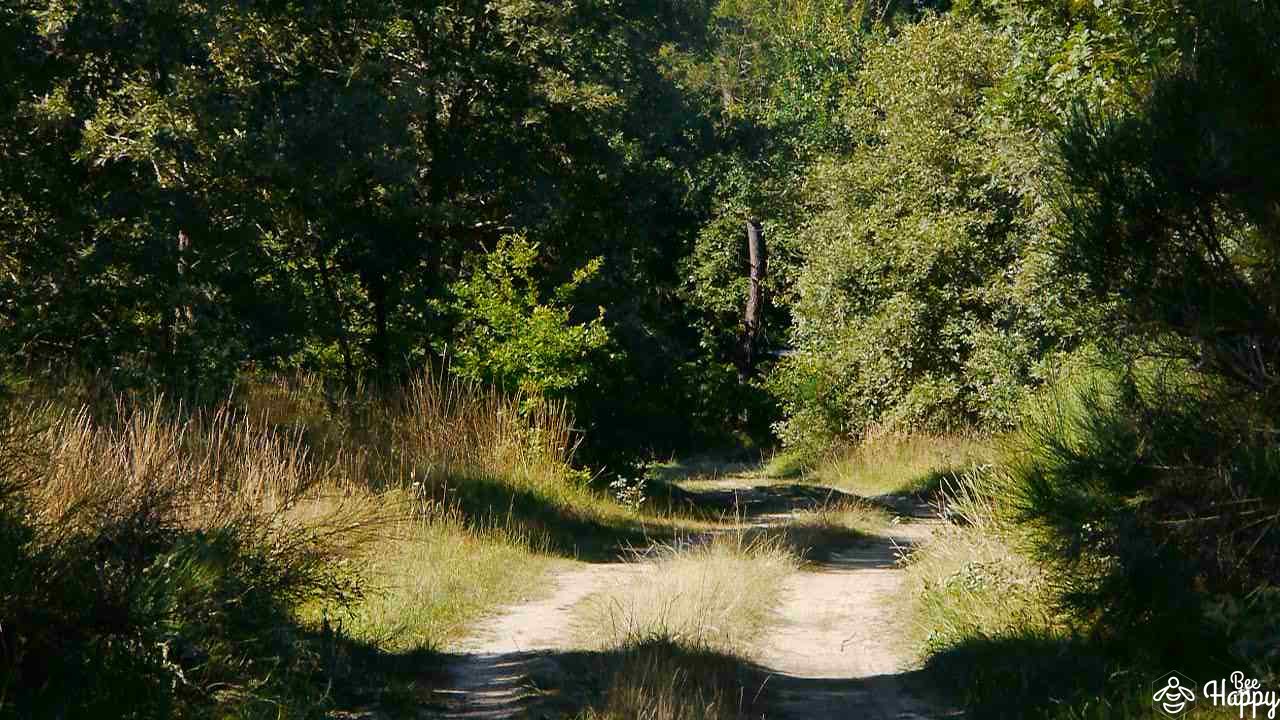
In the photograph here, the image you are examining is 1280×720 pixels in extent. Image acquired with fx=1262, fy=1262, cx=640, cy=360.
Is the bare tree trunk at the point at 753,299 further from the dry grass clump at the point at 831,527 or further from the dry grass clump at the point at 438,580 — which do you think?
the dry grass clump at the point at 438,580

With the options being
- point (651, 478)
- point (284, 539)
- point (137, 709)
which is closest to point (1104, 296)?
point (284, 539)

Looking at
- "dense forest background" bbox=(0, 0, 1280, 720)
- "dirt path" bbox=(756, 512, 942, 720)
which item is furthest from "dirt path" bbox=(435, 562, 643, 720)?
"dirt path" bbox=(756, 512, 942, 720)

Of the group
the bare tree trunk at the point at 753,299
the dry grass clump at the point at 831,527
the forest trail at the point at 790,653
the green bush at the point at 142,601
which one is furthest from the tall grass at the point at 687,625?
the bare tree trunk at the point at 753,299

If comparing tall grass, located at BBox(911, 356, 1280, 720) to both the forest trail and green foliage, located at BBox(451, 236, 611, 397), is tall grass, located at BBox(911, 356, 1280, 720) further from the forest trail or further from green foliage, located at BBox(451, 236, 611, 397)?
green foliage, located at BBox(451, 236, 611, 397)

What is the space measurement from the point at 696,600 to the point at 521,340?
7565 mm

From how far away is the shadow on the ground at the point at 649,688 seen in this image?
6656mm

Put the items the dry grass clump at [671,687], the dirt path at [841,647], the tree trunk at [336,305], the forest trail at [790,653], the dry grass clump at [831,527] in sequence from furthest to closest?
the tree trunk at [336,305] → the dry grass clump at [831,527] → the dirt path at [841,647] → the forest trail at [790,653] → the dry grass clump at [671,687]

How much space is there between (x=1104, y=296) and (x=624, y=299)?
48.2 feet

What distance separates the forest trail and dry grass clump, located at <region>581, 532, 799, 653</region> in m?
0.17

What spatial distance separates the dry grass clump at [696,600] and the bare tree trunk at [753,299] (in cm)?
2786

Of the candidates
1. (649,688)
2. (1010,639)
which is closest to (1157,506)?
(1010,639)

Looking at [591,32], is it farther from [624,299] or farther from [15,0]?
[15,0]

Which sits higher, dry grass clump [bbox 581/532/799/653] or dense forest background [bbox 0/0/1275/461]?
dense forest background [bbox 0/0/1275/461]

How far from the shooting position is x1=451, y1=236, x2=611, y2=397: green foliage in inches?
642
